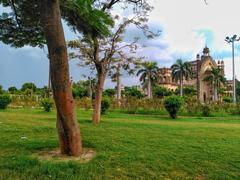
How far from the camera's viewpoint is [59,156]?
5625 millimetres

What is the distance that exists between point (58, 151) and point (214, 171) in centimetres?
290

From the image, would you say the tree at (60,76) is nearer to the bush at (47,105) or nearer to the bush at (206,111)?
the bush at (47,105)

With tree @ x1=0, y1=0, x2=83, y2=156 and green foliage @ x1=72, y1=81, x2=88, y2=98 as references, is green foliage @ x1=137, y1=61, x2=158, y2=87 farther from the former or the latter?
tree @ x1=0, y1=0, x2=83, y2=156

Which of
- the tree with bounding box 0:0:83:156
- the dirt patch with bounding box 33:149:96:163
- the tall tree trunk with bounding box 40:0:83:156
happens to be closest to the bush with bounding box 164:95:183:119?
the dirt patch with bounding box 33:149:96:163

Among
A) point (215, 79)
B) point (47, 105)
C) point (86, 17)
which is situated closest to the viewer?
point (86, 17)

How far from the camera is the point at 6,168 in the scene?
4938 mm

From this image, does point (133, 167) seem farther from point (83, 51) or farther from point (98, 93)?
point (83, 51)

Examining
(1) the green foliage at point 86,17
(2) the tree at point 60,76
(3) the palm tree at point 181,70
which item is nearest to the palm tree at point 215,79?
(3) the palm tree at point 181,70

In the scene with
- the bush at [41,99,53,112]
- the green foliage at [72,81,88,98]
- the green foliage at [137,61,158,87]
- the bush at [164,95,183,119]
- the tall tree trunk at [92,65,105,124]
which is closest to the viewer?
the tall tree trunk at [92,65,105,124]

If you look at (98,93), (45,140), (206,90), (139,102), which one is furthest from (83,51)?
(206,90)

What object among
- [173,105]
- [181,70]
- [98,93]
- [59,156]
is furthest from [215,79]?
[59,156]

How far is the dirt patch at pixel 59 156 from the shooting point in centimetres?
545

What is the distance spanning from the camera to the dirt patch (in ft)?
17.9

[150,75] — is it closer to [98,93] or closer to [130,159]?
[98,93]
